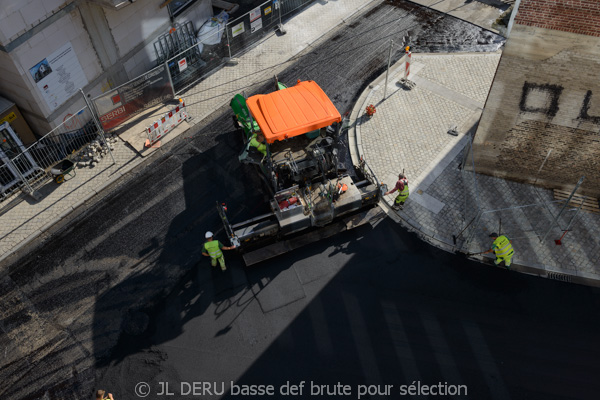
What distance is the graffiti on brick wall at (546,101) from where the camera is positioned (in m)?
13.3

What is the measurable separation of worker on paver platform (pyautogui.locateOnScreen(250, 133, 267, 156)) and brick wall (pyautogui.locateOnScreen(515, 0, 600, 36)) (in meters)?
7.59

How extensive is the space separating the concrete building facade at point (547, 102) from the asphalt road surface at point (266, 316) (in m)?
3.89

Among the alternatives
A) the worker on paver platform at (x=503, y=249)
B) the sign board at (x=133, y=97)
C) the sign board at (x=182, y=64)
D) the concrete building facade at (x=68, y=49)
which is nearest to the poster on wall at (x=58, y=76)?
the concrete building facade at (x=68, y=49)

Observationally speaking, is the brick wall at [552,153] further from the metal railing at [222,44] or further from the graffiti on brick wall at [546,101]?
the metal railing at [222,44]

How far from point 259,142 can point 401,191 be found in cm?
460

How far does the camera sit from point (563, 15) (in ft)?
39.0

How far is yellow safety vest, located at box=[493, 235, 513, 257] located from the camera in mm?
13305

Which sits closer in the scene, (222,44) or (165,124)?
(165,124)

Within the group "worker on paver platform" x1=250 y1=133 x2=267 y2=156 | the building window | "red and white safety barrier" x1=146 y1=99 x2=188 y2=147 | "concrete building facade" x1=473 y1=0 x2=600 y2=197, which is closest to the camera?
"concrete building facade" x1=473 y1=0 x2=600 y2=197

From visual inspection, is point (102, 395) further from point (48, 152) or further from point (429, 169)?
point (429, 169)

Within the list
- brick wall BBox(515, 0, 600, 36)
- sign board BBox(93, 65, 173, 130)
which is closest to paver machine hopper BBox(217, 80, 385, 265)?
sign board BBox(93, 65, 173, 130)

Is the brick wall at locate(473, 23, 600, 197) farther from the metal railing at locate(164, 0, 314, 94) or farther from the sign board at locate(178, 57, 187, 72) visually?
Answer: the sign board at locate(178, 57, 187, 72)

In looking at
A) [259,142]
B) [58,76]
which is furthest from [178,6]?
[259,142]

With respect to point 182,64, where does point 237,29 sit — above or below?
above
